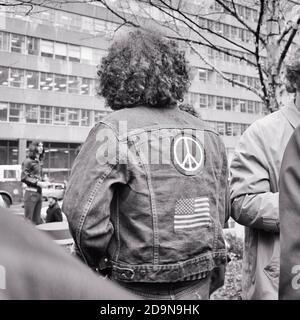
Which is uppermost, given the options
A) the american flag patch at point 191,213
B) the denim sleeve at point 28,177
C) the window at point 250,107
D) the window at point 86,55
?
the window at point 86,55

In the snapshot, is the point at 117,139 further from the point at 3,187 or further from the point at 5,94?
the point at 5,94

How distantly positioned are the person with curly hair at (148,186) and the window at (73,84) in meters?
37.7

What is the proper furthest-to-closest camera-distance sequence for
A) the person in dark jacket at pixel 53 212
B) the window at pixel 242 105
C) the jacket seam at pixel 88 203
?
1. the window at pixel 242 105
2. the person in dark jacket at pixel 53 212
3. the jacket seam at pixel 88 203

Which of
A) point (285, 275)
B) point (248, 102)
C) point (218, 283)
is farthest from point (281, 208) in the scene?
point (248, 102)

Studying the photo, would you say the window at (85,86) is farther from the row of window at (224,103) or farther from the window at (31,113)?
the row of window at (224,103)

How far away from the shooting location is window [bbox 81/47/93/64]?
39.4m

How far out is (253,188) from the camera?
1.97 metres

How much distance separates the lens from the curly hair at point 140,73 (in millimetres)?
1942

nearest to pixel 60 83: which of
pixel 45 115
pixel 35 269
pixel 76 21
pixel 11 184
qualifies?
pixel 45 115

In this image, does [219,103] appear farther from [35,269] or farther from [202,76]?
[35,269]

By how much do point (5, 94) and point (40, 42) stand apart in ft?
19.0

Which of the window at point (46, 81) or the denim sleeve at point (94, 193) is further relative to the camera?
the window at point (46, 81)

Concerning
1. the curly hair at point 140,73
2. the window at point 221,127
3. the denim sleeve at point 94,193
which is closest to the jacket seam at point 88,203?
the denim sleeve at point 94,193

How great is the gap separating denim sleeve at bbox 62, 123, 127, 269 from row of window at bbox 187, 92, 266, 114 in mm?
42147
